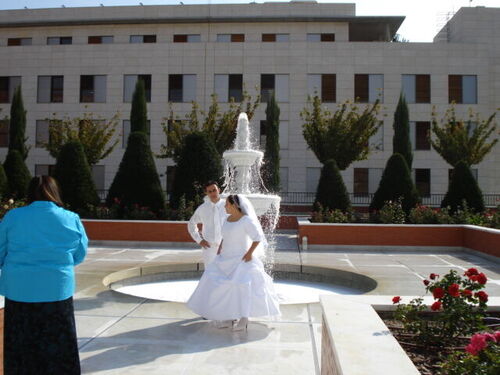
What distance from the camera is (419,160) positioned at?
3256 centimetres

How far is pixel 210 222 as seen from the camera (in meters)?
7.16

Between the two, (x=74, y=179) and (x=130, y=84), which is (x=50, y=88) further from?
(x=74, y=179)

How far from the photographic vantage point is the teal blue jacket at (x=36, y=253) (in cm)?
351

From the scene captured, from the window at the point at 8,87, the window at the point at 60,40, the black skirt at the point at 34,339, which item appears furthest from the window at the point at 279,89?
the black skirt at the point at 34,339

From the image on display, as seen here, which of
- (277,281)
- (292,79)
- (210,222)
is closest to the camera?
(210,222)

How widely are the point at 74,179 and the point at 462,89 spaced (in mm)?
25747

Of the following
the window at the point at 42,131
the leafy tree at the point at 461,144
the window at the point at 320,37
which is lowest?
the leafy tree at the point at 461,144

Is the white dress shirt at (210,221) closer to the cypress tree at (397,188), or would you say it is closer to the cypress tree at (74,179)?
the cypress tree at (74,179)

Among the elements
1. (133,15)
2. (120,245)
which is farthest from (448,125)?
(133,15)

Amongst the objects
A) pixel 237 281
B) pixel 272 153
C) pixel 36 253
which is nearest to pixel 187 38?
pixel 272 153

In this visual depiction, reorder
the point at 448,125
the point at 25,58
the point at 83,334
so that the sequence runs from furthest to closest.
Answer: the point at 25,58 → the point at 448,125 → the point at 83,334

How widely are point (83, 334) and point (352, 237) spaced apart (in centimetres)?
1215

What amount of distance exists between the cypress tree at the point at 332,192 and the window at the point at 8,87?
25.4 metres

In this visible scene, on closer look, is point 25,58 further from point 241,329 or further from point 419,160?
point 241,329
